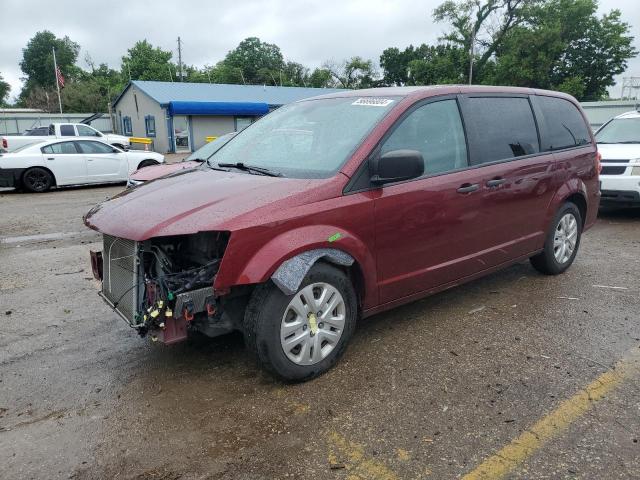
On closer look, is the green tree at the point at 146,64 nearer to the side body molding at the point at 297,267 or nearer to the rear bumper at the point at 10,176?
the rear bumper at the point at 10,176

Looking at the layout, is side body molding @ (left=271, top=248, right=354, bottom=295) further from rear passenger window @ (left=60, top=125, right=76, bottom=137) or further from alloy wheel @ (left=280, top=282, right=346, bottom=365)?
rear passenger window @ (left=60, top=125, right=76, bottom=137)

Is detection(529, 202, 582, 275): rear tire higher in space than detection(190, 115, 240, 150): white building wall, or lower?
lower

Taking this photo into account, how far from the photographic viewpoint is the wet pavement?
2.62m

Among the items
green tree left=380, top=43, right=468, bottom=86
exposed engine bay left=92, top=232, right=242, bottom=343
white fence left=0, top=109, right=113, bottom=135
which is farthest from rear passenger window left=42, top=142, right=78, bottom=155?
green tree left=380, top=43, right=468, bottom=86

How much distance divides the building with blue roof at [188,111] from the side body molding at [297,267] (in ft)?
91.2

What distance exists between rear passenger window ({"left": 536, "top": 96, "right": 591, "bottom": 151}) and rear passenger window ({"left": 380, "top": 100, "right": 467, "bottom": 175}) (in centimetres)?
129

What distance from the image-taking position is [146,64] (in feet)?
224

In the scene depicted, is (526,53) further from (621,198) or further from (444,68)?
(621,198)

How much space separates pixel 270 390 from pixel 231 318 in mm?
522

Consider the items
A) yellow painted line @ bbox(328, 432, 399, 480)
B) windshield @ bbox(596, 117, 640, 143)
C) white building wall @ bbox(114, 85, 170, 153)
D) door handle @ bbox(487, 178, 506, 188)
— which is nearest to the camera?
yellow painted line @ bbox(328, 432, 399, 480)

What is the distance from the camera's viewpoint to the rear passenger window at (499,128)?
4.30 metres

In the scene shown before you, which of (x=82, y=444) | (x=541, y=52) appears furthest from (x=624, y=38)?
(x=82, y=444)

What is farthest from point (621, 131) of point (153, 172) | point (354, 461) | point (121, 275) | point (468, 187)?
point (121, 275)

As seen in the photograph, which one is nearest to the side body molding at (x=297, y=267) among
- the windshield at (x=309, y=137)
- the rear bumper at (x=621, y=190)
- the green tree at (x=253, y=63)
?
the windshield at (x=309, y=137)
